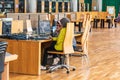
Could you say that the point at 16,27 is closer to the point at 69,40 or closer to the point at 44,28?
the point at 44,28

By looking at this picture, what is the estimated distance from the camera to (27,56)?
664 centimetres

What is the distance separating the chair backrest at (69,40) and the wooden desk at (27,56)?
17.8 inches

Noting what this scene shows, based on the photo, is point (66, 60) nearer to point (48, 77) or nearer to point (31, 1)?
point (48, 77)

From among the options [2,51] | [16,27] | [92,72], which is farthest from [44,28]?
[2,51]

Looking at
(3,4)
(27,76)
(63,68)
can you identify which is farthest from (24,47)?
(3,4)

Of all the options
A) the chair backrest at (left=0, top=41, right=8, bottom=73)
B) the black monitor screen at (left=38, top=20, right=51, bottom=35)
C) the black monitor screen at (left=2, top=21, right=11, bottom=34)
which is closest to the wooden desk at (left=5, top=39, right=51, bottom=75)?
the black monitor screen at (left=2, top=21, right=11, bottom=34)

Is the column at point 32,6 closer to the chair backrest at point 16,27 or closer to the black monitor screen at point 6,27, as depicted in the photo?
the chair backrest at point 16,27

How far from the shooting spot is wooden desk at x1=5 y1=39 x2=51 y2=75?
6531 mm

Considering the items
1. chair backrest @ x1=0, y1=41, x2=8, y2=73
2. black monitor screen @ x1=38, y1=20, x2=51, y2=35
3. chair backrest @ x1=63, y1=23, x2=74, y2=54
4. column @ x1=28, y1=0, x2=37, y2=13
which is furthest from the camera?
column @ x1=28, y1=0, x2=37, y2=13

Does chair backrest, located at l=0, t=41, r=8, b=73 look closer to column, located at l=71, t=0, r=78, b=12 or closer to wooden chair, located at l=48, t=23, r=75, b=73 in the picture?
wooden chair, located at l=48, t=23, r=75, b=73

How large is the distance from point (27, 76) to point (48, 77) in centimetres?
42

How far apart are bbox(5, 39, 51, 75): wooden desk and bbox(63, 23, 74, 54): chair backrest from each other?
45cm

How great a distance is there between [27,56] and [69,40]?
0.92 meters

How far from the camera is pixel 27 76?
6.45 meters
